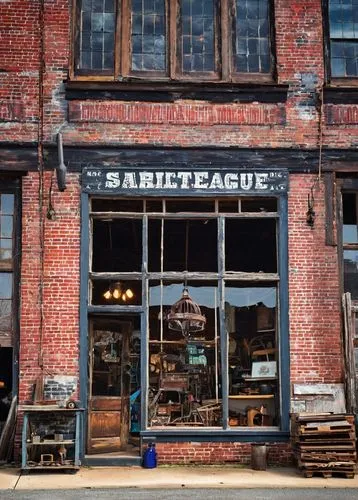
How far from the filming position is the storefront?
43.8 ft

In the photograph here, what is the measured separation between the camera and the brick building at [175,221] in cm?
1327

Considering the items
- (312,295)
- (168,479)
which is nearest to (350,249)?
(312,295)

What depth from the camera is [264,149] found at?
13766 mm

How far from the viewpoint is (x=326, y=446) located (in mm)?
12133

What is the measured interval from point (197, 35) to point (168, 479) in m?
7.73

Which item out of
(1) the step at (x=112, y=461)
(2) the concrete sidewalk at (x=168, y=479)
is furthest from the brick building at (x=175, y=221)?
(2) the concrete sidewalk at (x=168, y=479)

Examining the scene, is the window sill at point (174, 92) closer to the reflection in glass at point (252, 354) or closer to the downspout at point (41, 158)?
the downspout at point (41, 158)

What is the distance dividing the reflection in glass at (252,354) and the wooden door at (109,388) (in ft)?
6.35

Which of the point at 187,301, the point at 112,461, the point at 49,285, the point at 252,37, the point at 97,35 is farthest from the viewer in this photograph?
the point at 252,37

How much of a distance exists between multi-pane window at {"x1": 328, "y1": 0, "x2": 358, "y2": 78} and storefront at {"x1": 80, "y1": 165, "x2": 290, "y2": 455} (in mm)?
2349

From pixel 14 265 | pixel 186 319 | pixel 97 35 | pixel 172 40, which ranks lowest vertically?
pixel 186 319

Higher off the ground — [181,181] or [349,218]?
[181,181]

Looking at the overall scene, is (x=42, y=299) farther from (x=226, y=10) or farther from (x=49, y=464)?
(x=226, y=10)

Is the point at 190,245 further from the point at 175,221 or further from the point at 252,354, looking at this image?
the point at 252,354
